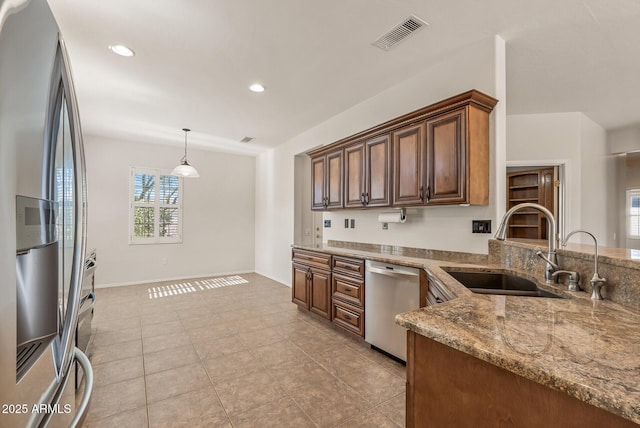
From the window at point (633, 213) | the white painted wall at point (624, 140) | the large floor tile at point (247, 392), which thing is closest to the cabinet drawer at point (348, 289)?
the large floor tile at point (247, 392)

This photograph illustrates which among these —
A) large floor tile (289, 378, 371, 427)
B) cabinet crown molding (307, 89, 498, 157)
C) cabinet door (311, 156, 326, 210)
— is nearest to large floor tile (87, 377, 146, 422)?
large floor tile (289, 378, 371, 427)

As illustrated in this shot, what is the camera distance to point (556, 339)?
0.86 meters

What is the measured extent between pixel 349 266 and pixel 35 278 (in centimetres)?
262

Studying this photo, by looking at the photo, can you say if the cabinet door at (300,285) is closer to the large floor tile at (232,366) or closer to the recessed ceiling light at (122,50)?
the large floor tile at (232,366)

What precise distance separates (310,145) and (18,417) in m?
4.63

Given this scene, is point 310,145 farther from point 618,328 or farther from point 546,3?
point 618,328

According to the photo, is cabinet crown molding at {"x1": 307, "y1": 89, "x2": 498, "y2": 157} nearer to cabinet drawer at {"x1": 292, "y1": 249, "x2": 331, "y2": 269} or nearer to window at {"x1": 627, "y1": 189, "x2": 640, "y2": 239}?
cabinet drawer at {"x1": 292, "y1": 249, "x2": 331, "y2": 269}

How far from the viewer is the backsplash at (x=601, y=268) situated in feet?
3.92

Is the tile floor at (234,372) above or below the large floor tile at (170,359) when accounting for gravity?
above

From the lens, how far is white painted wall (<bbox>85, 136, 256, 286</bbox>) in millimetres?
5230

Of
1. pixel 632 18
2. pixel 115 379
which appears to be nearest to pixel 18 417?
pixel 115 379

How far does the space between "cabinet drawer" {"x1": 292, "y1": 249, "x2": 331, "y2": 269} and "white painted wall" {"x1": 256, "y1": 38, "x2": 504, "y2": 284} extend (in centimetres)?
64

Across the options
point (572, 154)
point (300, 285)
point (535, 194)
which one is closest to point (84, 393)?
point (300, 285)

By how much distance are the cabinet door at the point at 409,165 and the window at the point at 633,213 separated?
4.36 metres
